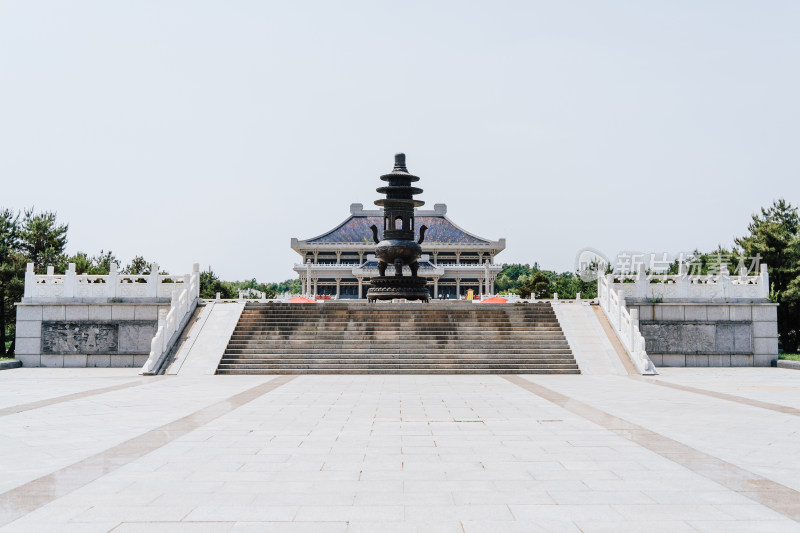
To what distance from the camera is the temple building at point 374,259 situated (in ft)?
184

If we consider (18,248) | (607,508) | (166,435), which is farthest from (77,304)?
(607,508)

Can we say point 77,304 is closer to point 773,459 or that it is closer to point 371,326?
point 371,326

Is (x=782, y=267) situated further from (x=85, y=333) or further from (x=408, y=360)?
(x=85, y=333)

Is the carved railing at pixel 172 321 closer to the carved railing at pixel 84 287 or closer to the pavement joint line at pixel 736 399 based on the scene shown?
the carved railing at pixel 84 287

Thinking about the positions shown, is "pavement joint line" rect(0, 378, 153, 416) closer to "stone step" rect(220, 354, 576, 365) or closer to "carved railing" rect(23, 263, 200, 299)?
"stone step" rect(220, 354, 576, 365)

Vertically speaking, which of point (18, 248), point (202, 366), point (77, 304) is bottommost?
point (202, 366)

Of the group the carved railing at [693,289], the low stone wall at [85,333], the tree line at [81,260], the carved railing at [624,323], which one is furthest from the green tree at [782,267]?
the low stone wall at [85,333]

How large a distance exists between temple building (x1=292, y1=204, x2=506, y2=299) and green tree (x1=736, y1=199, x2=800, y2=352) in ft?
97.7

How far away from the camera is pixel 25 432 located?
23.4ft

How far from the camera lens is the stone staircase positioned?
14.9 meters

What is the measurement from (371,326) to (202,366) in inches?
185

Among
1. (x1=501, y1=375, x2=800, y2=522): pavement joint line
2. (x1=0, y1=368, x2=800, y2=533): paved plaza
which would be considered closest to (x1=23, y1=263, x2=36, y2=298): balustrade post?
(x1=0, y1=368, x2=800, y2=533): paved plaza

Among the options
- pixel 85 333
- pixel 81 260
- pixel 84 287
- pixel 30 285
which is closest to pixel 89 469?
pixel 85 333

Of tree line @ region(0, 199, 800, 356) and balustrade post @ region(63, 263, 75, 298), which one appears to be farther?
tree line @ region(0, 199, 800, 356)
